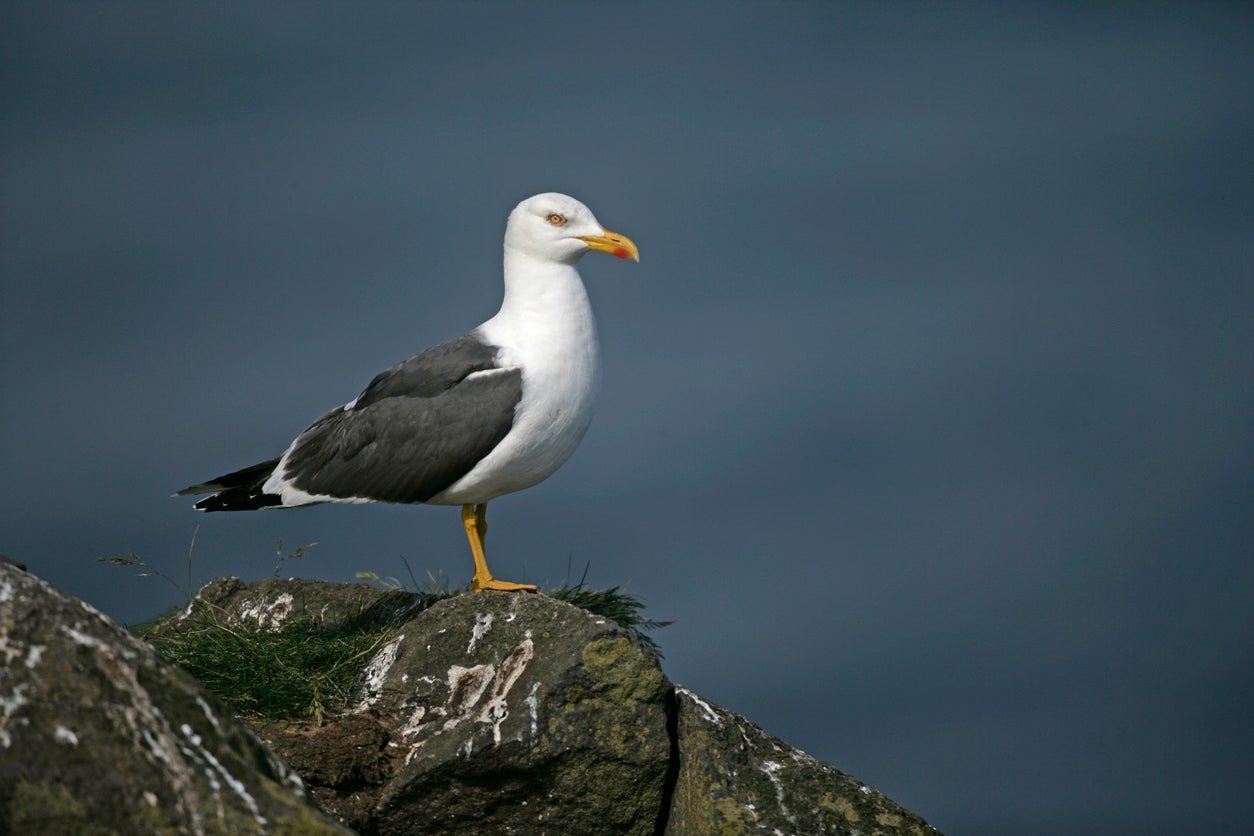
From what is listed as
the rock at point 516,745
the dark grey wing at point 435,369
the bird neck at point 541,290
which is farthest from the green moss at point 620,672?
the bird neck at point 541,290

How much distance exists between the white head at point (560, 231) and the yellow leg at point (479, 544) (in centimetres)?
183

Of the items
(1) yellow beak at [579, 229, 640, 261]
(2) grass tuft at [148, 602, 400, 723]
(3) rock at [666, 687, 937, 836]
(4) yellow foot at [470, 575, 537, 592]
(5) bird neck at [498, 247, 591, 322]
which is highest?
(1) yellow beak at [579, 229, 640, 261]

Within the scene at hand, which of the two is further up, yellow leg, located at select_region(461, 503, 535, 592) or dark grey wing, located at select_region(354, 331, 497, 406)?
dark grey wing, located at select_region(354, 331, 497, 406)

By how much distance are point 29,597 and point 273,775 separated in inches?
39.6

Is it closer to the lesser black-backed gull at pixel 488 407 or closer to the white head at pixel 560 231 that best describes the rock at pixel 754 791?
the lesser black-backed gull at pixel 488 407

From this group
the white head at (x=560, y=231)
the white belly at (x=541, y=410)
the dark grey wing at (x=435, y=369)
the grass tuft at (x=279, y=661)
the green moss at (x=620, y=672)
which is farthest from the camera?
the white head at (x=560, y=231)

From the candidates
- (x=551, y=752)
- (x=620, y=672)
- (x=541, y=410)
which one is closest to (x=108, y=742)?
(x=551, y=752)

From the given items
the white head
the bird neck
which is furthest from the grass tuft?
the white head

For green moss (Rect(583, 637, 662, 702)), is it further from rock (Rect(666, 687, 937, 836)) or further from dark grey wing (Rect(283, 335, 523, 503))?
dark grey wing (Rect(283, 335, 523, 503))

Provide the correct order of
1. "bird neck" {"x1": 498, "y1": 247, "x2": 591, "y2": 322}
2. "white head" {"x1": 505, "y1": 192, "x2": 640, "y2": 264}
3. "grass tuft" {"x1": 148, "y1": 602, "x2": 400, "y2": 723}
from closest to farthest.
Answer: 1. "grass tuft" {"x1": 148, "y1": 602, "x2": 400, "y2": 723}
2. "bird neck" {"x1": 498, "y1": 247, "x2": 591, "y2": 322}
3. "white head" {"x1": 505, "y1": 192, "x2": 640, "y2": 264}

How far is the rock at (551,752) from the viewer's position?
22.9 ft

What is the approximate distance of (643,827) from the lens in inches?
287

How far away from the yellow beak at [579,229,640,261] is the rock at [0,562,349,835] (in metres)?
5.08

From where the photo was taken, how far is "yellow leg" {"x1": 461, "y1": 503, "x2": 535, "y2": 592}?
8.89 metres
